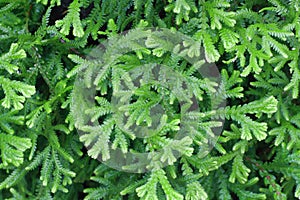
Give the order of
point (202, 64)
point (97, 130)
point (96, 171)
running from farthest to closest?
point (96, 171) < point (202, 64) < point (97, 130)

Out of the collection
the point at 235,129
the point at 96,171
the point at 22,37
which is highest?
the point at 22,37

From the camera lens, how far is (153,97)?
279 centimetres

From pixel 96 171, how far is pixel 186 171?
2.39ft

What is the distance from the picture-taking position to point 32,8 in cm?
329

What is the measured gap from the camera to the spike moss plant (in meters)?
2.71

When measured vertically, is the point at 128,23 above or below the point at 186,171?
above

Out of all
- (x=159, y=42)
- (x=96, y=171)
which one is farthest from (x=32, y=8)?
(x=96, y=171)

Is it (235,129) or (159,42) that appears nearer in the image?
(159,42)

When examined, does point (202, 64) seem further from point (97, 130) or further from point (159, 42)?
point (97, 130)

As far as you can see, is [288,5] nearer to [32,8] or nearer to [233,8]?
[233,8]

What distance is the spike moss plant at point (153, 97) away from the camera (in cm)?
271

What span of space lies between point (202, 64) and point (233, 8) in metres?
0.60

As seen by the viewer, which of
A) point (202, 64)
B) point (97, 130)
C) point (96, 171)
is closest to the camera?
point (97, 130)

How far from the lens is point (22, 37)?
299cm
